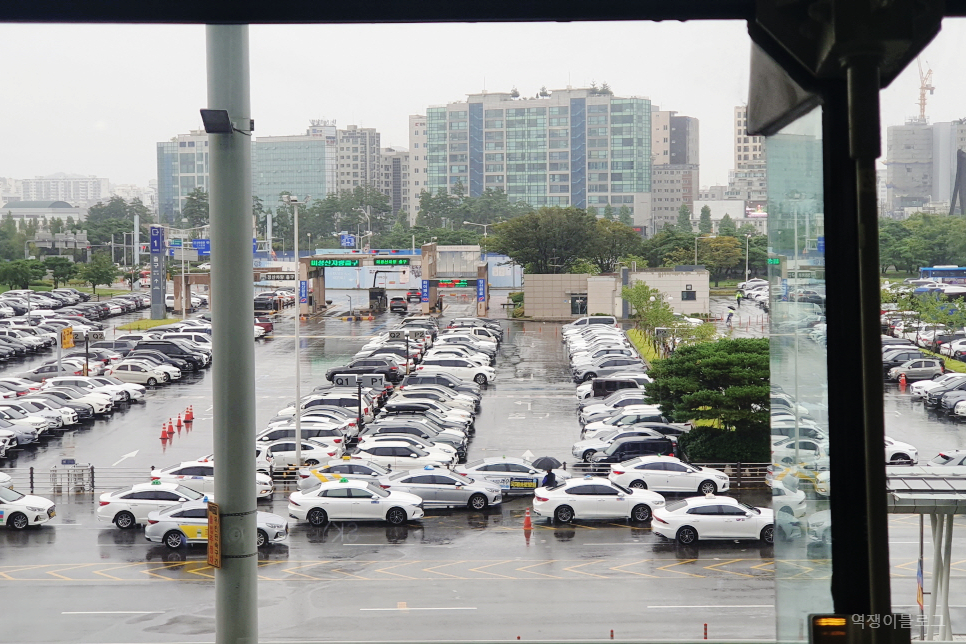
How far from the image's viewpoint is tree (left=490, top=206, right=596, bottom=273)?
32.4m

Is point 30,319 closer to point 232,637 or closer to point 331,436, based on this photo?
point 331,436

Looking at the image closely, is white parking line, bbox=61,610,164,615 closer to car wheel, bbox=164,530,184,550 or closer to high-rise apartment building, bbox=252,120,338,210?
car wheel, bbox=164,530,184,550

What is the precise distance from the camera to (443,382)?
17.6 meters

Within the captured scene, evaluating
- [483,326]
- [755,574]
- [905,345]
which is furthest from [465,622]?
[483,326]

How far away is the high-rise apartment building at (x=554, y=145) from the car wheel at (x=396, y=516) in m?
51.8

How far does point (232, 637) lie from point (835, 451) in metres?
1.62

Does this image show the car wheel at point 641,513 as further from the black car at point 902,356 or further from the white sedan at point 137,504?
the black car at point 902,356

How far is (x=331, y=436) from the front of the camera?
1351cm

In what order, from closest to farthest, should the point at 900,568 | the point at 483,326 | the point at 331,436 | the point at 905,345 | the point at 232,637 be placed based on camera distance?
the point at 232,637
the point at 900,568
the point at 331,436
the point at 905,345
the point at 483,326

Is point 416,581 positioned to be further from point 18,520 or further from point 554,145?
point 554,145

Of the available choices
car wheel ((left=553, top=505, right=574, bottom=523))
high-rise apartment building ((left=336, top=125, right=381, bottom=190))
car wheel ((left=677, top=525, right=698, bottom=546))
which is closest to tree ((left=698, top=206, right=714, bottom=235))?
high-rise apartment building ((left=336, top=125, right=381, bottom=190))

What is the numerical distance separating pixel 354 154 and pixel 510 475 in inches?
2392

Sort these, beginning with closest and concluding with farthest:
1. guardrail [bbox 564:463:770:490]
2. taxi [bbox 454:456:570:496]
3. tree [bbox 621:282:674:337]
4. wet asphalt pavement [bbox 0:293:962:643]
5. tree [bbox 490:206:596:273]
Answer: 1. wet asphalt pavement [bbox 0:293:962:643]
2. taxi [bbox 454:456:570:496]
3. guardrail [bbox 564:463:770:490]
4. tree [bbox 621:282:674:337]
5. tree [bbox 490:206:596:273]

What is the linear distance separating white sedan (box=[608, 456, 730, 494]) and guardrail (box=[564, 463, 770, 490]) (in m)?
0.32
